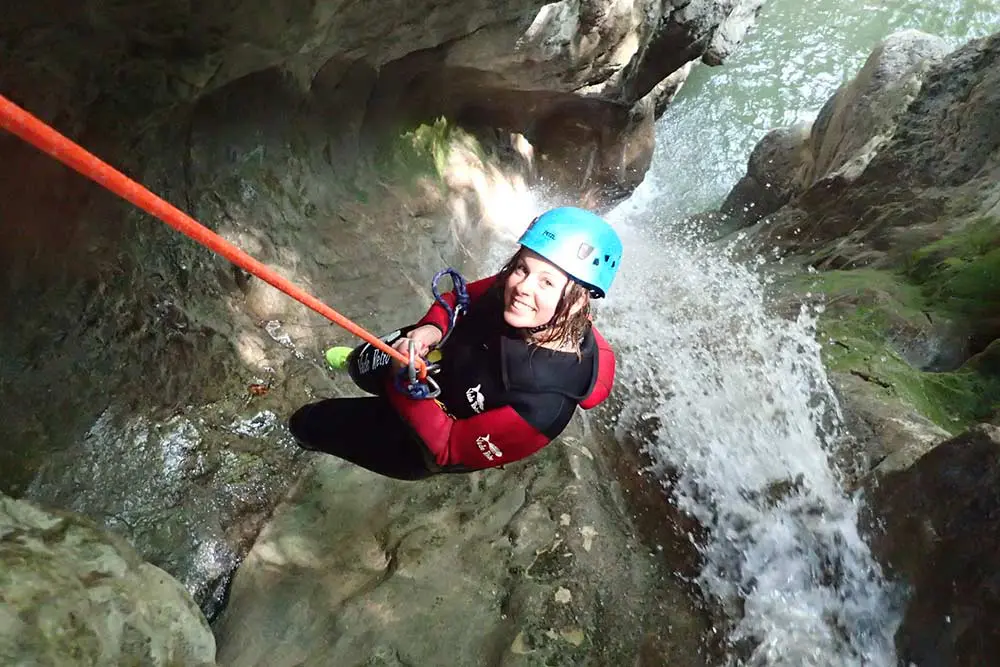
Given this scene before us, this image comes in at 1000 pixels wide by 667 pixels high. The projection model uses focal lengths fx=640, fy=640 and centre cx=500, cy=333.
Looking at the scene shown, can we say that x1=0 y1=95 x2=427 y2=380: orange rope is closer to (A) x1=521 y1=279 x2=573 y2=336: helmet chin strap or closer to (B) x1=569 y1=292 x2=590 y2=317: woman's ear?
(A) x1=521 y1=279 x2=573 y2=336: helmet chin strap

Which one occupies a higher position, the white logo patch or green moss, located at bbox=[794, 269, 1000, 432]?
the white logo patch

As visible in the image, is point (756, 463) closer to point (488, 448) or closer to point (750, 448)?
point (750, 448)

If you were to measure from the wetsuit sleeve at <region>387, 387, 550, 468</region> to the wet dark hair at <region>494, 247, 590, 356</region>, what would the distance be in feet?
0.96

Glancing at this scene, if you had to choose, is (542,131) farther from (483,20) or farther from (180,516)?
(180,516)

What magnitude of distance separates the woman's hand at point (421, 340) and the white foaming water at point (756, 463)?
6.19 ft

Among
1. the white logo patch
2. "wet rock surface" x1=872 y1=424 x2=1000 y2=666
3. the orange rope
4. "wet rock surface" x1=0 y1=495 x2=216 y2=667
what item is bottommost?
"wet rock surface" x1=872 y1=424 x2=1000 y2=666

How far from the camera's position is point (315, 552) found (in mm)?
2922

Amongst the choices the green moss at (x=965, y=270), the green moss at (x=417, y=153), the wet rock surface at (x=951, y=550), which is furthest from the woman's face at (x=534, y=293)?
the green moss at (x=965, y=270)

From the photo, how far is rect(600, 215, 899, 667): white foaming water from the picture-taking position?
3020 millimetres

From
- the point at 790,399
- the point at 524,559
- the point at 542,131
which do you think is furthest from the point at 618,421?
the point at 542,131

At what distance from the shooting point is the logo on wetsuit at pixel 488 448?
2.14 metres

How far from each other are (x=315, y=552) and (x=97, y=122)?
2107 mm

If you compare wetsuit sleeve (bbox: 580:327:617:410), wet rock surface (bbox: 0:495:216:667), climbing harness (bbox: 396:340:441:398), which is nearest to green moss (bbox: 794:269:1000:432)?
wetsuit sleeve (bbox: 580:327:617:410)

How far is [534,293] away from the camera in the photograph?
2.21 metres
